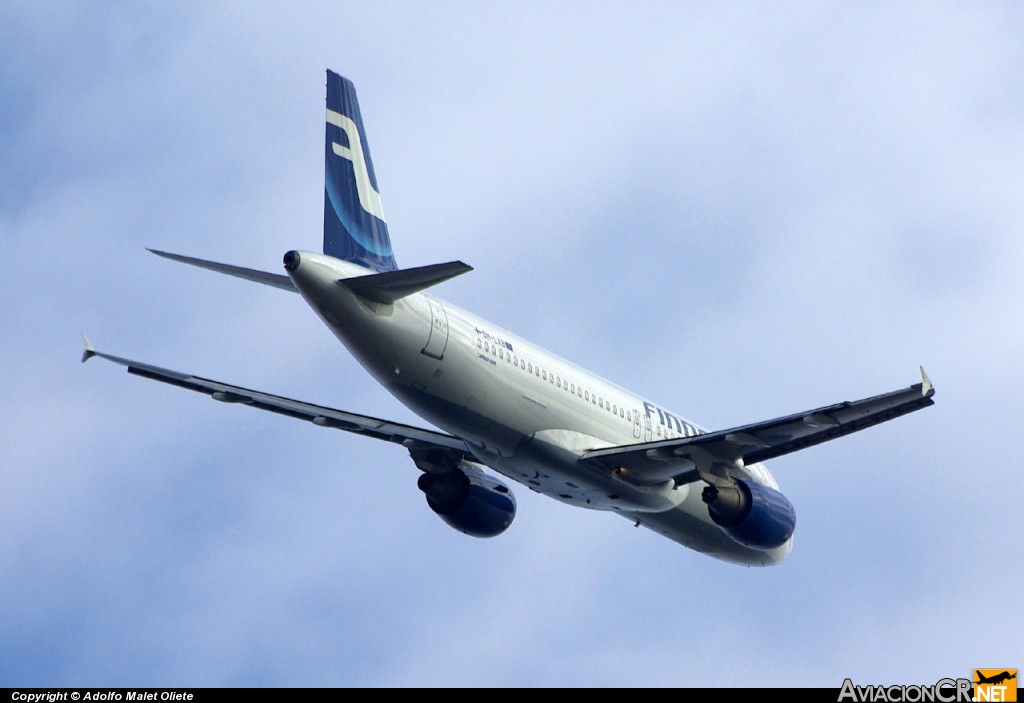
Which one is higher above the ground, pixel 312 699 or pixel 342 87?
pixel 342 87

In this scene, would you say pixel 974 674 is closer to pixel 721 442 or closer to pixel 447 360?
pixel 721 442

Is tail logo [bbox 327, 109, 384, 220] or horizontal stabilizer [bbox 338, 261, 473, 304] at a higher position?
tail logo [bbox 327, 109, 384, 220]

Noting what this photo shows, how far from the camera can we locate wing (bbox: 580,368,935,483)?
37.3m

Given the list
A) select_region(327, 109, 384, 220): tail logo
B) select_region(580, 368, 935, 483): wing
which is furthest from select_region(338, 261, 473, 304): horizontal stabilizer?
select_region(580, 368, 935, 483): wing

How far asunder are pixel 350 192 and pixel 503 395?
6.69 meters

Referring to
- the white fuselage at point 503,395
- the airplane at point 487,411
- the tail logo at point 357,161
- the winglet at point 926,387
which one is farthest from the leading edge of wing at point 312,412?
the winglet at point 926,387

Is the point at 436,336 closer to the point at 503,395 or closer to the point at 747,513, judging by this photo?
the point at 503,395

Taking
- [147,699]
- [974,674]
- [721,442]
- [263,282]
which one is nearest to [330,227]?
[263,282]

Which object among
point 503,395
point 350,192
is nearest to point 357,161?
point 350,192

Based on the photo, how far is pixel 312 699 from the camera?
99.3 feet

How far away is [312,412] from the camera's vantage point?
4259 centimetres

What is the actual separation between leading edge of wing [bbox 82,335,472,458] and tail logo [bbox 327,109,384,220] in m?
5.58

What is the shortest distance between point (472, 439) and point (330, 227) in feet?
21.2

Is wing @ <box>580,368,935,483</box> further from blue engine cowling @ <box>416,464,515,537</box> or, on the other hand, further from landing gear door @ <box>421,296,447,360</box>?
blue engine cowling @ <box>416,464,515,537</box>
